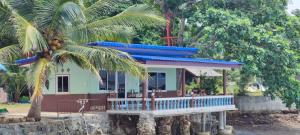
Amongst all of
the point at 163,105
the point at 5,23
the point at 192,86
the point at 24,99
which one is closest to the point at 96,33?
the point at 5,23

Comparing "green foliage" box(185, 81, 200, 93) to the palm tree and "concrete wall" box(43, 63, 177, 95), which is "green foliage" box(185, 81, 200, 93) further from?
the palm tree

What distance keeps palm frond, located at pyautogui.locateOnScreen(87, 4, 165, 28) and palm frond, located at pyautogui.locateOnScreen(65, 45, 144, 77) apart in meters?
1.19

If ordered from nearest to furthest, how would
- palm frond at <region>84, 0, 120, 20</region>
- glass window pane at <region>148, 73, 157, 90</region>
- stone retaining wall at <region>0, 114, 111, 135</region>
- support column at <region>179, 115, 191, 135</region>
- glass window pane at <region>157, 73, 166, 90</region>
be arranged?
stone retaining wall at <region>0, 114, 111, 135</region>, palm frond at <region>84, 0, 120, 20</region>, support column at <region>179, 115, 191, 135</region>, glass window pane at <region>148, 73, 157, 90</region>, glass window pane at <region>157, 73, 166, 90</region>

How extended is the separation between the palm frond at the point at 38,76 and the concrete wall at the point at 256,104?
1986cm

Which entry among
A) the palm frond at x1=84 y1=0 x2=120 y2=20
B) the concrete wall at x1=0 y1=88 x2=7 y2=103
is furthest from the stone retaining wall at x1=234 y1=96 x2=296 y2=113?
the palm frond at x1=84 y1=0 x2=120 y2=20

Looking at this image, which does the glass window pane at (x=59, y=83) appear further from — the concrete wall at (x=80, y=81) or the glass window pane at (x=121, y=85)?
the glass window pane at (x=121, y=85)

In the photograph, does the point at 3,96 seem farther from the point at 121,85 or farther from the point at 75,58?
the point at 75,58

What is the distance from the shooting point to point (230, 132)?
27922 mm

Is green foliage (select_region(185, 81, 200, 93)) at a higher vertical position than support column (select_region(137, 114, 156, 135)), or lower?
higher

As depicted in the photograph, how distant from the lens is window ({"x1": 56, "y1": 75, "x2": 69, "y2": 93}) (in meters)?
23.9

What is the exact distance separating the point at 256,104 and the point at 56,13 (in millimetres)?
21150

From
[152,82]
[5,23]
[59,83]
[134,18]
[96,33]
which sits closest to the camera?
[5,23]

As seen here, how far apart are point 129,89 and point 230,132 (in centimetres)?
666

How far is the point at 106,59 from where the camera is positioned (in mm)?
18953
